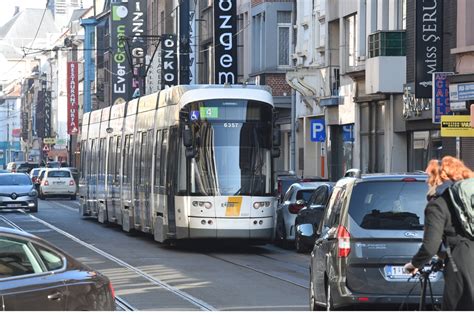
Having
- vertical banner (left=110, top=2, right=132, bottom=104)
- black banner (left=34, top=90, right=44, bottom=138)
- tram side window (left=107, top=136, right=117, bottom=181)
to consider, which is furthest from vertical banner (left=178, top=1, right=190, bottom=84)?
black banner (left=34, top=90, right=44, bottom=138)

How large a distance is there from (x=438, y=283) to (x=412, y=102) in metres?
23.5

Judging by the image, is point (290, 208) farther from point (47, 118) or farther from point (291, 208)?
point (47, 118)

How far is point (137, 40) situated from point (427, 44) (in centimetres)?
4134

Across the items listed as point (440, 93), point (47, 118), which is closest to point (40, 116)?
point (47, 118)

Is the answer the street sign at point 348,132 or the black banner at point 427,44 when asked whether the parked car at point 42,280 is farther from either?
the street sign at point 348,132

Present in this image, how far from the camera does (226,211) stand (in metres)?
24.6

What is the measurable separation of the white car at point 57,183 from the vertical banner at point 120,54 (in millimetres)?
10702

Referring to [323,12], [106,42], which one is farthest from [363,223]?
[106,42]

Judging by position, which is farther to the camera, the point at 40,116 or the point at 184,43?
the point at 40,116

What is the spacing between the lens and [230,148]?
2469cm

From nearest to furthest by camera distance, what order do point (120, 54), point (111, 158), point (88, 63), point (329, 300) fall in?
point (329, 300)
point (111, 158)
point (120, 54)
point (88, 63)

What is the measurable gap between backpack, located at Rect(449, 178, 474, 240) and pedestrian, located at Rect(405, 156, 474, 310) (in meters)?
0.03

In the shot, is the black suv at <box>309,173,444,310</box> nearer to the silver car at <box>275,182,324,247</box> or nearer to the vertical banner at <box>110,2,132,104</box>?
the silver car at <box>275,182,324,247</box>

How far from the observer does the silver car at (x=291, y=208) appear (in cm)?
2719
